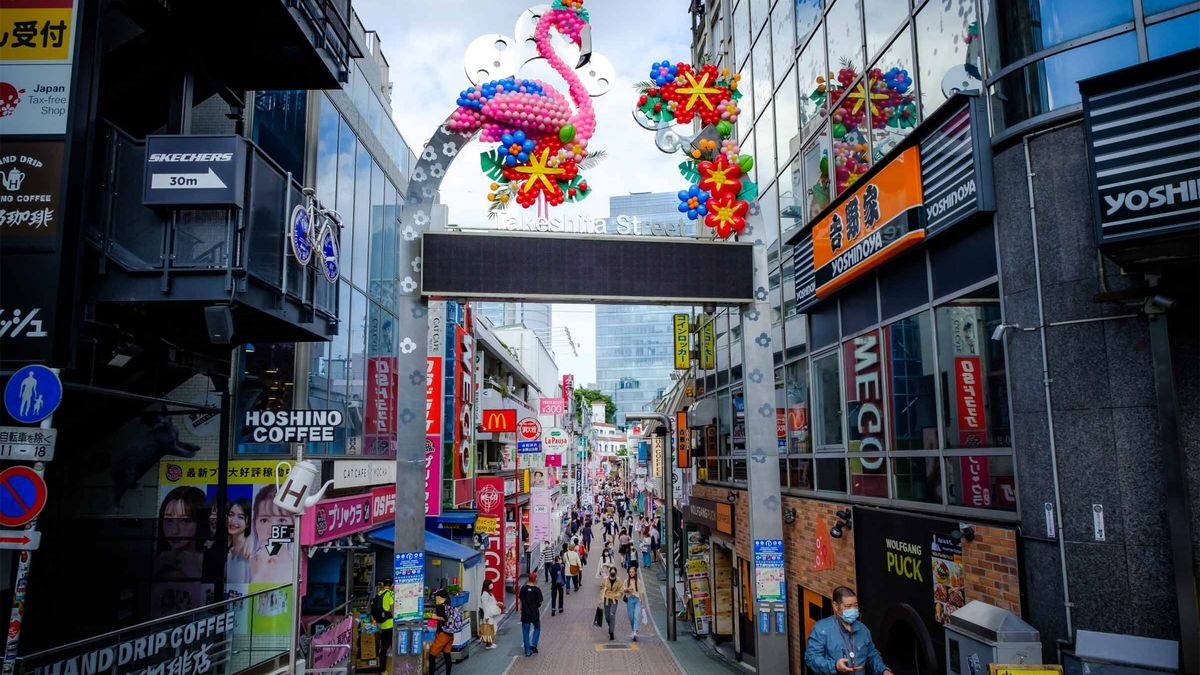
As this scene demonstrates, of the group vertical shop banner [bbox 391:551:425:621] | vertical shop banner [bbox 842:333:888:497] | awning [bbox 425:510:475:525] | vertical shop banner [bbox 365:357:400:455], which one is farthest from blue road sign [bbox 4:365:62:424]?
awning [bbox 425:510:475:525]

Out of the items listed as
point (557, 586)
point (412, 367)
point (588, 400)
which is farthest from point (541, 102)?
point (588, 400)

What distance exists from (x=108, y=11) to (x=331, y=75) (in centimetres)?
336

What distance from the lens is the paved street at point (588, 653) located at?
15.4 meters

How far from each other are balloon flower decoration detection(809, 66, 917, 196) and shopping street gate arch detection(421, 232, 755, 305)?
309cm

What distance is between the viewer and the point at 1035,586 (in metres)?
6.96

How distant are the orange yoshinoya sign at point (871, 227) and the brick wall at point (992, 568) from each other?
339 cm

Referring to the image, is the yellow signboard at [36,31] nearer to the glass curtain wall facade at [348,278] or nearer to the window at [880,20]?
the glass curtain wall facade at [348,278]

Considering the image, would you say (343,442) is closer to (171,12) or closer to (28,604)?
(28,604)

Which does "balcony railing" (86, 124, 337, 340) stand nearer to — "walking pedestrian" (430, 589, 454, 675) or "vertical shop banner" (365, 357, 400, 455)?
"walking pedestrian" (430, 589, 454, 675)

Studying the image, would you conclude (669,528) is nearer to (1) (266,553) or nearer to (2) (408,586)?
(2) (408,586)

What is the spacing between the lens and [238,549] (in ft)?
42.3

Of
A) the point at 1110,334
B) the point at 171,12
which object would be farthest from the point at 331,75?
the point at 1110,334

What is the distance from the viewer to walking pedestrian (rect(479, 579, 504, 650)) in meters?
18.7

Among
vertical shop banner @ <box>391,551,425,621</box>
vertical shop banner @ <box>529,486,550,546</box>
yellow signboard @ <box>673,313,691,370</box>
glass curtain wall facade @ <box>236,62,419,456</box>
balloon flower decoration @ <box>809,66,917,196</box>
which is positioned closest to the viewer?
balloon flower decoration @ <box>809,66,917,196</box>
